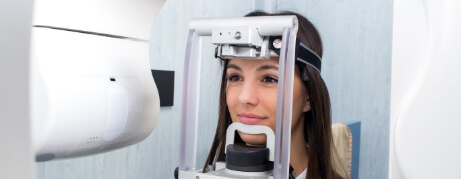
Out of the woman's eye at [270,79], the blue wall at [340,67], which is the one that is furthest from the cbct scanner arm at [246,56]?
the blue wall at [340,67]

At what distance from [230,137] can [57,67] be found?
1.77 feet

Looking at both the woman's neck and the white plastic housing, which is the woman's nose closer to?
the woman's neck

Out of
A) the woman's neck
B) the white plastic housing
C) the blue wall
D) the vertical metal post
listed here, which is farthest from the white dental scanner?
the blue wall

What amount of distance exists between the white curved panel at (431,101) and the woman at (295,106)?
1.28 feet

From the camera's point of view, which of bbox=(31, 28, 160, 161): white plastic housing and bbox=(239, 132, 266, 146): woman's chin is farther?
bbox=(239, 132, 266, 146): woman's chin

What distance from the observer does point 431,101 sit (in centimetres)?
65

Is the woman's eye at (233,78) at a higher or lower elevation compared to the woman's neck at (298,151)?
higher

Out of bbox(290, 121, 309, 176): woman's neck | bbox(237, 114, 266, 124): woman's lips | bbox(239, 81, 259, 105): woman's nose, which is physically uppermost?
bbox(239, 81, 259, 105): woman's nose

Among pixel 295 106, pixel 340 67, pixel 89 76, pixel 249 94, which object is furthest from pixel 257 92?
pixel 340 67

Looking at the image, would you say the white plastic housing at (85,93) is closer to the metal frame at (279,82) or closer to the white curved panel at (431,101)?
the metal frame at (279,82)

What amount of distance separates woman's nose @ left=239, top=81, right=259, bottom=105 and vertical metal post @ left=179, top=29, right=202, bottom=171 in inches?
11.6

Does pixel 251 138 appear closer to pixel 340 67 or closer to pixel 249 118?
pixel 249 118

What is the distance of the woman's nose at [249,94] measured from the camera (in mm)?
1164

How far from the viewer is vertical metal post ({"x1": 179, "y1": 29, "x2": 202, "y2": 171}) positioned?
85 cm
